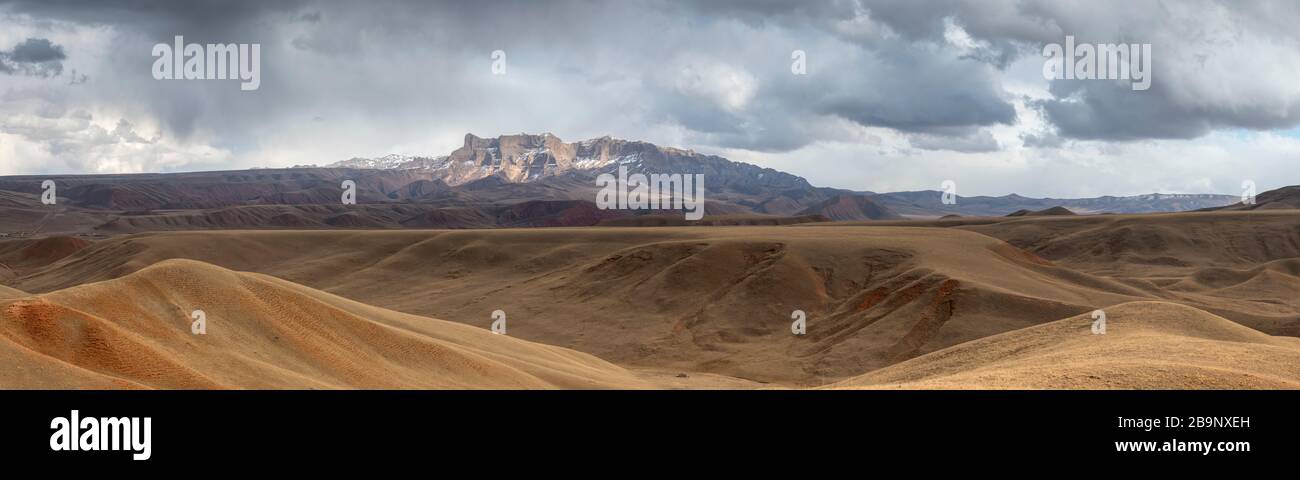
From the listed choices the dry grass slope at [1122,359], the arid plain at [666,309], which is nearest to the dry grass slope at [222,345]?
the arid plain at [666,309]

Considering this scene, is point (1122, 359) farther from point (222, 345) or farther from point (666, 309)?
point (666, 309)

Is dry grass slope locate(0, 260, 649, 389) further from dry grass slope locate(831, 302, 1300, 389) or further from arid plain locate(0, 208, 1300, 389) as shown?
dry grass slope locate(831, 302, 1300, 389)

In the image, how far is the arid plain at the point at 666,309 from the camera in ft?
56.0

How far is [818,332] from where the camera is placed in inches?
1817

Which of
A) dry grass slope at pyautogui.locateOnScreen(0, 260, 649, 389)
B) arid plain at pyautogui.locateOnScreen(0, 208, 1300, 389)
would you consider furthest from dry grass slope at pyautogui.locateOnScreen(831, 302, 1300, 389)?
dry grass slope at pyautogui.locateOnScreen(0, 260, 649, 389)

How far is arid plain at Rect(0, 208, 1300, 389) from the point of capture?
56.0 ft

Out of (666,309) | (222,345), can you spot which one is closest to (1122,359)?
(222,345)

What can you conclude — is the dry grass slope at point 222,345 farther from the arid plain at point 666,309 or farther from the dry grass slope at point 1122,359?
the dry grass slope at point 1122,359

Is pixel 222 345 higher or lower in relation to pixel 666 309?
higher

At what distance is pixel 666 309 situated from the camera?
5375 centimetres

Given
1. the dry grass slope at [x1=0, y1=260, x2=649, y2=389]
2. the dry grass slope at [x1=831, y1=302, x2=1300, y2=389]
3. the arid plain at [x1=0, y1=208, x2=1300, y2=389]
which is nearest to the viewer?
the dry grass slope at [x1=831, y1=302, x2=1300, y2=389]

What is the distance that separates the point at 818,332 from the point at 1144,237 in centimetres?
6998
